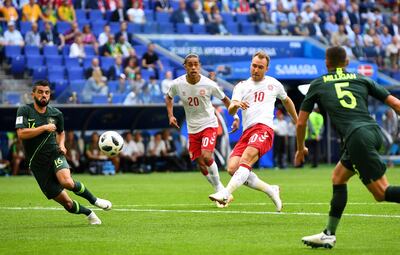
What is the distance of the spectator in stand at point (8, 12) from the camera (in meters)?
31.2

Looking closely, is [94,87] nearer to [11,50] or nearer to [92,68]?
[92,68]

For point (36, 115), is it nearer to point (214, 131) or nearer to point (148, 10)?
point (214, 131)

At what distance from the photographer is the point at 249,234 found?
12.1 m

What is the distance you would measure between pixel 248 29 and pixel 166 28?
12.0 ft

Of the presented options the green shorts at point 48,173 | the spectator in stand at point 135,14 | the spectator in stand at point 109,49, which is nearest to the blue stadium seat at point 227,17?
the spectator in stand at point 135,14

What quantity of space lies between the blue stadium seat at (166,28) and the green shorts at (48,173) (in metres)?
20.7

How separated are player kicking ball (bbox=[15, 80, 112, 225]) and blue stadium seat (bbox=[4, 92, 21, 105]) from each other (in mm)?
14983

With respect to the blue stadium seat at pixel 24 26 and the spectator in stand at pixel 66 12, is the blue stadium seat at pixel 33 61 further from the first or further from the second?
the spectator in stand at pixel 66 12

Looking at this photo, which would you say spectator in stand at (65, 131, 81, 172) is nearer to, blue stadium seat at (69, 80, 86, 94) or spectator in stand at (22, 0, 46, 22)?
blue stadium seat at (69, 80, 86, 94)

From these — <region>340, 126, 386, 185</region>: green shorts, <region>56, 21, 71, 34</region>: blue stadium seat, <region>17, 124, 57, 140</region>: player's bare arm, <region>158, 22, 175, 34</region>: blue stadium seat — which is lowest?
<region>158, 22, 175, 34</region>: blue stadium seat

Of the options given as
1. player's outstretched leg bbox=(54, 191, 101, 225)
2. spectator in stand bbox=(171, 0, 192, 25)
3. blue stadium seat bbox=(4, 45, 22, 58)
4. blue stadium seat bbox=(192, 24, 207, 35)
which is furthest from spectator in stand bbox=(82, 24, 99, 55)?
player's outstretched leg bbox=(54, 191, 101, 225)

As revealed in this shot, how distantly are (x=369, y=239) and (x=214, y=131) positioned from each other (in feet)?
21.3

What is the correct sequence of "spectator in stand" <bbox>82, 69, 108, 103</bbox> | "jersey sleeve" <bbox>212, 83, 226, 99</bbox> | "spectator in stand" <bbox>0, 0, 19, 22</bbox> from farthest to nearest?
"spectator in stand" <bbox>0, 0, 19, 22</bbox> → "spectator in stand" <bbox>82, 69, 108, 103</bbox> → "jersey sleeve" <bbox>212, 83, 226, 99</bbox>

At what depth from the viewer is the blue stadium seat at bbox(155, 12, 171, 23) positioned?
34.8 metres
